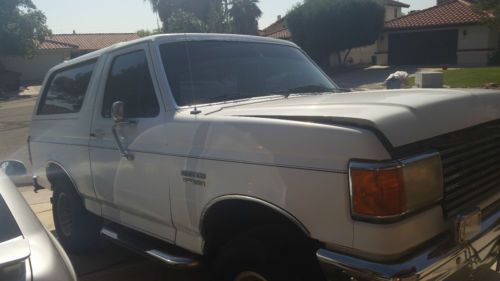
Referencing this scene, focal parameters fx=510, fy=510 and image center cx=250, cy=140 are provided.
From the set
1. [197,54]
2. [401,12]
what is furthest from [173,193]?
[401,12]

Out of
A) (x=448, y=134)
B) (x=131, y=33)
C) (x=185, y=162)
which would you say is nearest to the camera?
(x=448, y=134)

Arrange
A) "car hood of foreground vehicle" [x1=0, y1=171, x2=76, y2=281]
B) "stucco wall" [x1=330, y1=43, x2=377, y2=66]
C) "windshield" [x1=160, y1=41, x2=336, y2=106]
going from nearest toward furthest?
"car hood of foreground vehicle" [x1=0, y1=171, x2=76, y2=281] → "windshield" [x1=160, y1=41, x2=336, y2=106] → "stucco wall" [x1=330, y1=43, x2=377, y2=66]

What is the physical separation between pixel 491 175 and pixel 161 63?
234cm

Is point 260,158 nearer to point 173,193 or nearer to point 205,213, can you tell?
point 205,213

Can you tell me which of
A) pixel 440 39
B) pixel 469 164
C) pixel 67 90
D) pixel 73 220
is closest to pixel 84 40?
pixel 440 39

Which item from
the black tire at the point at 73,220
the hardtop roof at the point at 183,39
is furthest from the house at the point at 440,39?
the black tire at the point at 73,220

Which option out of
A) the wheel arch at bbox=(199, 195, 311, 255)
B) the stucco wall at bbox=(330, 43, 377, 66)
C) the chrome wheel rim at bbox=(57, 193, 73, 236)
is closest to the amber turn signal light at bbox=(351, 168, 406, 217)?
the wheel arch at bbox=(199, 195, 311, 255)

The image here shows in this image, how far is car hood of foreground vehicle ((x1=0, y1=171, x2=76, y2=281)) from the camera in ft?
6.17

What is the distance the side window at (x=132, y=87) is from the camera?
12.5ft

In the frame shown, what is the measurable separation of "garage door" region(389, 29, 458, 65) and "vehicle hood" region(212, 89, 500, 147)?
3609 cm

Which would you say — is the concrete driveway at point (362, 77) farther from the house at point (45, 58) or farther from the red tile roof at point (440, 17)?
the house at point (45, 58)

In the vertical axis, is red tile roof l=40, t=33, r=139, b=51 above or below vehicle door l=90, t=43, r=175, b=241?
above

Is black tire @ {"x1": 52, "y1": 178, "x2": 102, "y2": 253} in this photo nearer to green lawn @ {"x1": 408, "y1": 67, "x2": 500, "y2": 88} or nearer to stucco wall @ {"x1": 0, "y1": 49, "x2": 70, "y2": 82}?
green lawn @ {"x1": 408, "y1": 67, "x2": 500, "y2": 88}

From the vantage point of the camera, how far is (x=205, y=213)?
10.3ft
